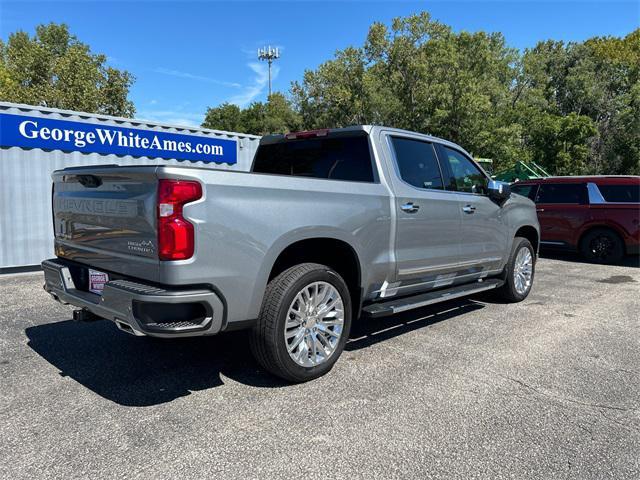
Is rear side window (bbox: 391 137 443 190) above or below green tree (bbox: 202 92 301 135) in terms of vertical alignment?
below

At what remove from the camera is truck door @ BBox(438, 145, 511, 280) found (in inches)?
207

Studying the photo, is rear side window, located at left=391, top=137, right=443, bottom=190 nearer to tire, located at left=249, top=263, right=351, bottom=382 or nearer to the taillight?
tire, located at left=249, top=263, right=351, bottom=382

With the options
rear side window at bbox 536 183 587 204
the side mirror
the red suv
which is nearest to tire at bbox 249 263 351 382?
the side mirror

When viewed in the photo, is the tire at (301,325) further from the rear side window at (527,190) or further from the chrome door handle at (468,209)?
the rear side window at (527,190)

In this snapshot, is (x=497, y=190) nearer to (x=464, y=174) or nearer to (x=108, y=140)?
(x=464, y=174)

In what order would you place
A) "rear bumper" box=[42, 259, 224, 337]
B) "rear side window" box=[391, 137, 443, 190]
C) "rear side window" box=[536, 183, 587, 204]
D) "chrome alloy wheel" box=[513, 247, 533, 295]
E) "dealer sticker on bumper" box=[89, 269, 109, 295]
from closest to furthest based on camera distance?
"rear bumper" box=[42, 259, 224, 337] → "dealer sticker on bumper" box=[89, 269, 109, 295] → "rear side window" box=[391, 137, 443, 190] → "chrome alloy wheel" box=[513, 247, 533, 295] → "rear side window" box=[536, 183, 587, 204]

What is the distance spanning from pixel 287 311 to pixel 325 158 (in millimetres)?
1754

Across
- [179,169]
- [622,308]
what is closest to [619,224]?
[622,308]

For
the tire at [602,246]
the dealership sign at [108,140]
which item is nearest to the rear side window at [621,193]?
the tire at [602,246]

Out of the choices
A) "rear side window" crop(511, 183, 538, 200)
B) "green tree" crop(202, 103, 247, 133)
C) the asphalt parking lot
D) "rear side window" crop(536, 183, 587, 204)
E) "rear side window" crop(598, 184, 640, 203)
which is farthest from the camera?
"green tree" crop(202, 103, 247, 133)

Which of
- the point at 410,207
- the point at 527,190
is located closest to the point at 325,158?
the point at 410,207

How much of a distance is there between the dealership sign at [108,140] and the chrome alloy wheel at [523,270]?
7.68 metres

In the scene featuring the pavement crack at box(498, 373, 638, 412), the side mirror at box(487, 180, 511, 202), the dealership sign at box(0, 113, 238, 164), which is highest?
the dealership sign at box(0, 113, 238, 164)

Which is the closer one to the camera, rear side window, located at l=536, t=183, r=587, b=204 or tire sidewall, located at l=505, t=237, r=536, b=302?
tire sidewall, located at l=505, t=237, r=536, b=302
